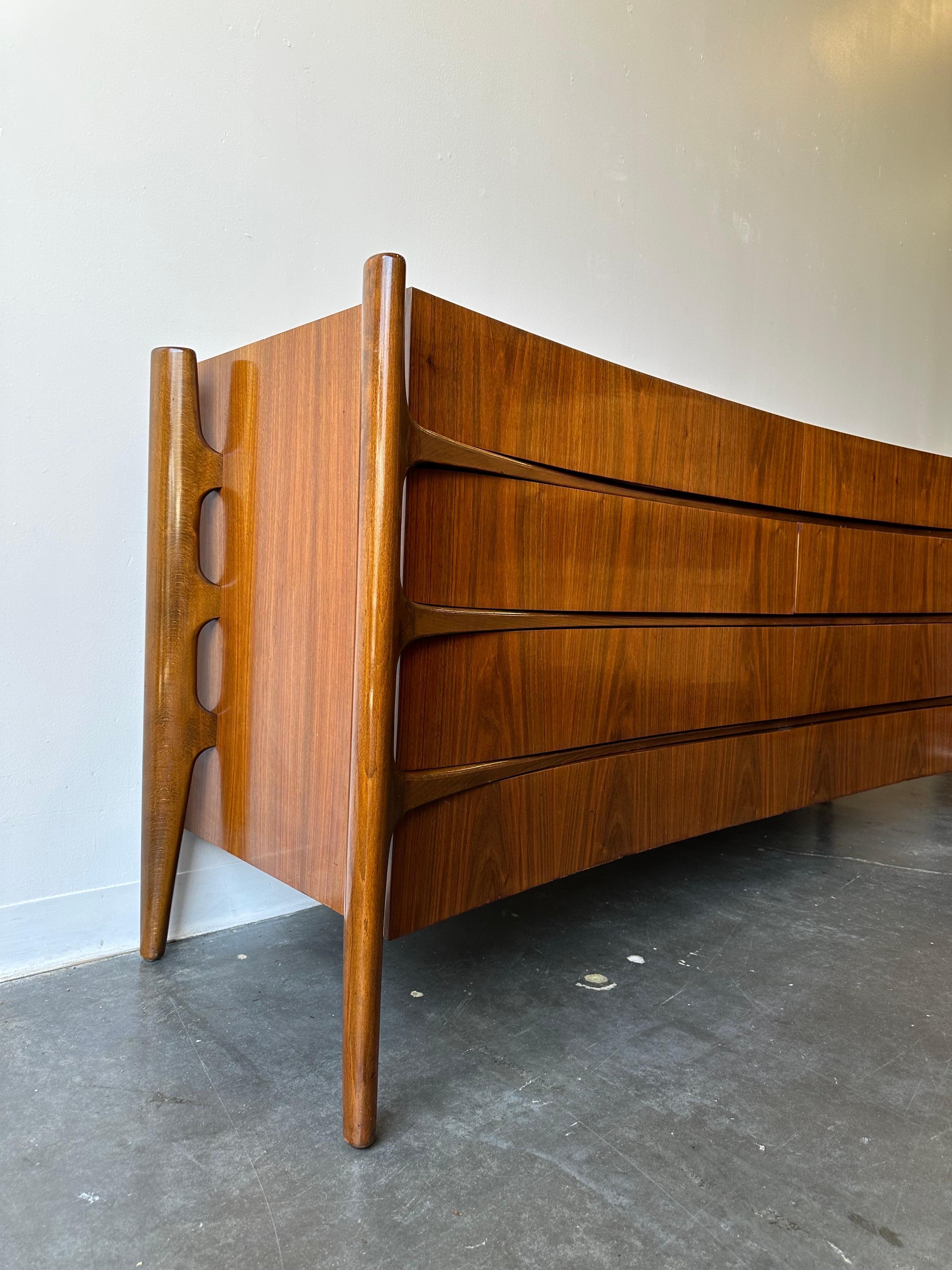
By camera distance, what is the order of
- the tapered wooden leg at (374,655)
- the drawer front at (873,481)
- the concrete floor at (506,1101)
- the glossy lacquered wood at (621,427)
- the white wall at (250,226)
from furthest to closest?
the drawer front at (873,481), the white wall at (250,226), the glossy lacquered wood at (621,427), the tapered wooden leg at (374,655), the concrete floor at (506,1101)

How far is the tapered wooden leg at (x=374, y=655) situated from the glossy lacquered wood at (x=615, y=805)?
0.18 feet

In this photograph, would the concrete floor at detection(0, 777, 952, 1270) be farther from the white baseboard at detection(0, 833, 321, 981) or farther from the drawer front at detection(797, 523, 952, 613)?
the drawer front at detection(797, 523, 952, 613)

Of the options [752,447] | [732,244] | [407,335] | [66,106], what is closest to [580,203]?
[732,244]

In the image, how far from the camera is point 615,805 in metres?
1.33

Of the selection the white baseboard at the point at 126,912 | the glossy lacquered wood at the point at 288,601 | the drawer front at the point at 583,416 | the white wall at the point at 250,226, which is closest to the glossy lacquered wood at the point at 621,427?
the drawer front at the point at 583,416

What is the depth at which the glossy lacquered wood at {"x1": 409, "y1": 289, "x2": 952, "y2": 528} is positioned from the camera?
1.04 m

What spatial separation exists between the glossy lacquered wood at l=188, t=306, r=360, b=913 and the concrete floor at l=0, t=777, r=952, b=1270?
9.2 inches

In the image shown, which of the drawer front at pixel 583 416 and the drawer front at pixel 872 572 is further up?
the drawer front at pixel 583 416

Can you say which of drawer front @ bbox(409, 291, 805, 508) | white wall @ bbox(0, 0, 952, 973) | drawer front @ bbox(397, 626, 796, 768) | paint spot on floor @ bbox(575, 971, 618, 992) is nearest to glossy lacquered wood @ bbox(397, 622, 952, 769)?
drawer front @ bbox(397, 626, 796, 768)

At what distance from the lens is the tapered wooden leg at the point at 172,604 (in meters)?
1.30

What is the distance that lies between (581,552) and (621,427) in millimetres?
197

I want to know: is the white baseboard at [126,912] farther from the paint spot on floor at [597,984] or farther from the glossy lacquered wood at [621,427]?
the glossy lacquered wood at [621,427]

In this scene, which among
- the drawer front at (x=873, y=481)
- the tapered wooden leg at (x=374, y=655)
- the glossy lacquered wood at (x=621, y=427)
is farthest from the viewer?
the drawer front at (x=873, y=481)

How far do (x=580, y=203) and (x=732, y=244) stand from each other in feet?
2.06
